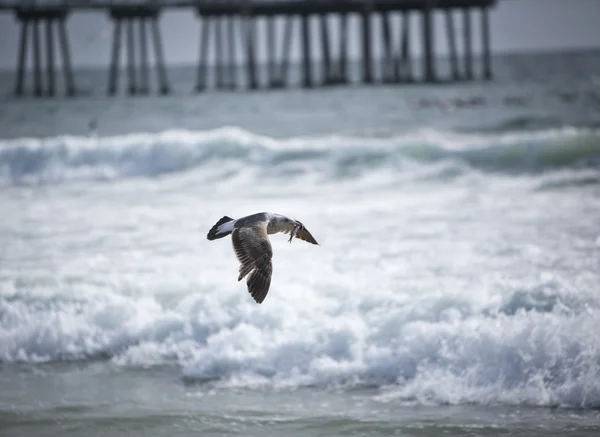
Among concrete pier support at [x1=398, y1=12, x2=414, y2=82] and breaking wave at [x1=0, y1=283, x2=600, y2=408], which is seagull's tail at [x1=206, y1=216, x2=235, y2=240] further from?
concrete pier support at [x1=398, y1=12, x2=414, y2=82]

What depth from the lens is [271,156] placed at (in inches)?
739

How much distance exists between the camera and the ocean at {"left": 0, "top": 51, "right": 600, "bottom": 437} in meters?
6.00

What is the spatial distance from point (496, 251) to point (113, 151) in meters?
13.2

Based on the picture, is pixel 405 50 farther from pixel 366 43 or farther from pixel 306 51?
pixel 306 51

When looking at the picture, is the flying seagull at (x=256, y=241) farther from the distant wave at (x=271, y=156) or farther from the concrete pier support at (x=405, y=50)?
the concrete pier support at (x=405, y=50)

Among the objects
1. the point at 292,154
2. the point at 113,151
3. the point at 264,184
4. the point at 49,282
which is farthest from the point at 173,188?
the point at 49,282

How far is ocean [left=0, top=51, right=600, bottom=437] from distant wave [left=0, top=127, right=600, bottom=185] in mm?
465

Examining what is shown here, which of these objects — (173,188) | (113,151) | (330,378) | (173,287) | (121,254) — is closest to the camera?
(330,378)

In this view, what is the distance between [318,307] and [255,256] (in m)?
3.02

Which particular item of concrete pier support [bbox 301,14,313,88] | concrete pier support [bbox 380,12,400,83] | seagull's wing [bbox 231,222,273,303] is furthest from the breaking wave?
concrete pier support [bbox 380,12,400,83]

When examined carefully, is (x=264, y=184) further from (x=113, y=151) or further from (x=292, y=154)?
(x=113, y=151)

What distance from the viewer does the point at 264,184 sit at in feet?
53.8

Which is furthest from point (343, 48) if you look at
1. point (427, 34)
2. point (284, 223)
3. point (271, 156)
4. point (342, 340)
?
point (284, 223)

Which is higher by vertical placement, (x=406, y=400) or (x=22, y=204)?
(x=22, y=204)
